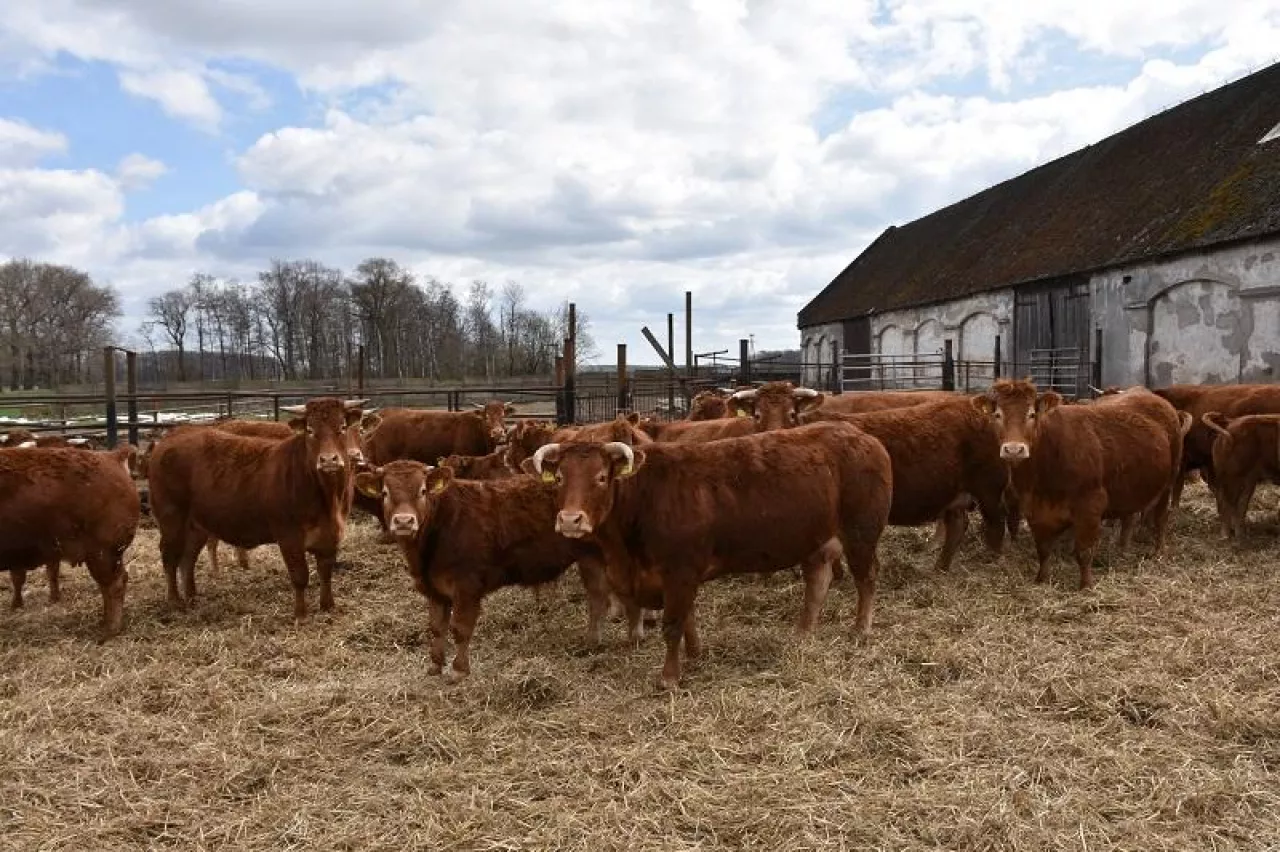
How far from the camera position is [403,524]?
5.15 metres

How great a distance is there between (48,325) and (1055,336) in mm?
60432

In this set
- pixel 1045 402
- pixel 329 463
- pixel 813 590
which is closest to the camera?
pixel 813 590

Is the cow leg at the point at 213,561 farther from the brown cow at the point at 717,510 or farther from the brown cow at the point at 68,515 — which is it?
the brown cow at the point at 717,510

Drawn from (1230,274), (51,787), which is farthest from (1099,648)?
(1230,274)

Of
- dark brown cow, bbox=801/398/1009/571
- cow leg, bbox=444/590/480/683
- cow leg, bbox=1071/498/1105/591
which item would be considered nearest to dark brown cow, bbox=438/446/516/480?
cow leg, bbox=444/590/480/683

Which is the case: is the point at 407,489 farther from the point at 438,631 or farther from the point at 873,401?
the point at 873,401

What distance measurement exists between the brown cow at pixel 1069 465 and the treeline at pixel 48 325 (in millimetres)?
57857

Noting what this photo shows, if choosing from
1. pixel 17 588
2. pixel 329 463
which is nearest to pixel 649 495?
pixel 329 463

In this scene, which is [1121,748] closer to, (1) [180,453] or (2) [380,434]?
(1) [180,453]

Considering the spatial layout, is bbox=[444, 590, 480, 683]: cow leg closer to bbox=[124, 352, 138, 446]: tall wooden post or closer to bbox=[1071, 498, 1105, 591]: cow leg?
bbox=[1071, 498, 1105, 591]: cow leg

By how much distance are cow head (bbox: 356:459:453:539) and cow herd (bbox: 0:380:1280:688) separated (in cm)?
2

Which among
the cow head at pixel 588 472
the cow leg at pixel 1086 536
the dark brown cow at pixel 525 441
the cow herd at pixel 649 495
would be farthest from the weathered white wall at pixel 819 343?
the cow head at pixel 588 472

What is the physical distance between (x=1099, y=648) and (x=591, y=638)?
3.14 m

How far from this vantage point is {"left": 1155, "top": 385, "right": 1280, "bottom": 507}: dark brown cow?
29.2 feet
